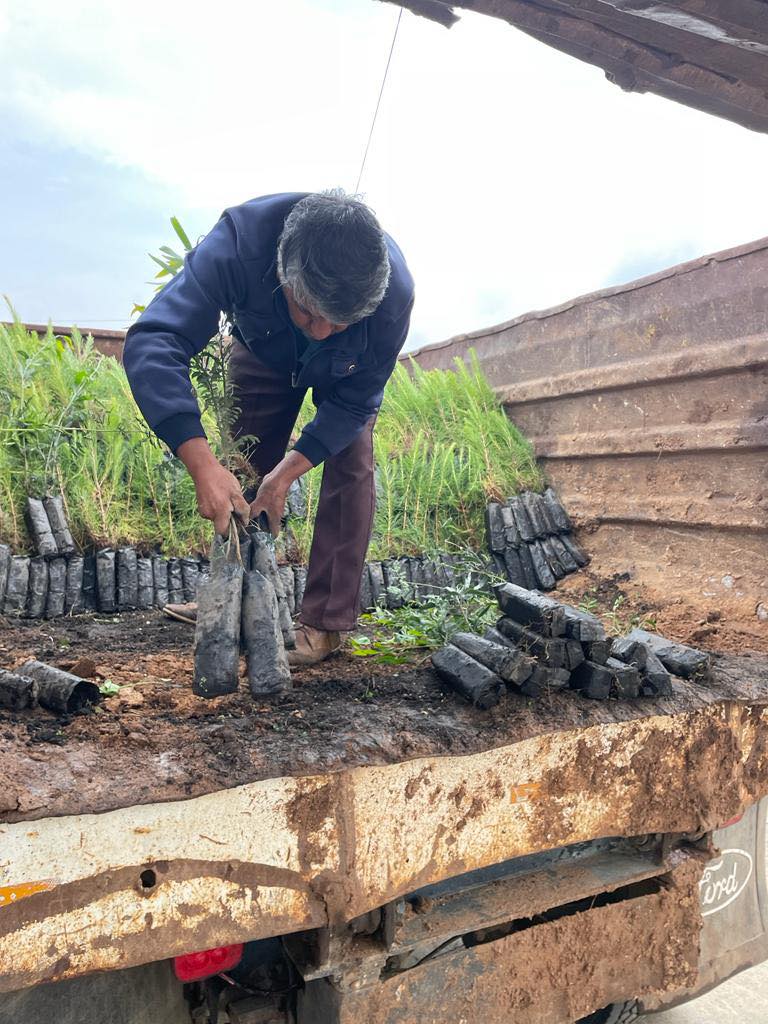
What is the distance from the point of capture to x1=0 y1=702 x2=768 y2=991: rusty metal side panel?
1194 millimetres

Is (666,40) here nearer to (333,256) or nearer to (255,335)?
(333,256)

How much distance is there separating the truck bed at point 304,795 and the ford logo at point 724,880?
0.68ft

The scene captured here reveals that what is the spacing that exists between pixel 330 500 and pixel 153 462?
1.98m

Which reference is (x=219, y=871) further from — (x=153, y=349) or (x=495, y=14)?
(x=495, y=14)

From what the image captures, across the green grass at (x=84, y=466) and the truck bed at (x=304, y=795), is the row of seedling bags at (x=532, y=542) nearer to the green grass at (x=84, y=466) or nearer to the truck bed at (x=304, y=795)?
the green grass at (x=84, y=466)

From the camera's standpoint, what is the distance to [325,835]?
1.45 meters

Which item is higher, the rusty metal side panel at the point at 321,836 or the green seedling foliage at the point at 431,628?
the green seedling foliage at the point at 431,628

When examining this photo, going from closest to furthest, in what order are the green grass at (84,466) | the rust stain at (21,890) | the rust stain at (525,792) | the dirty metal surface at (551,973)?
1. the rust stain at (21,890)
2. the dirty metal surface at (551,973)
3. the rust stain at (525,792)
4. the green grass at (84,466)

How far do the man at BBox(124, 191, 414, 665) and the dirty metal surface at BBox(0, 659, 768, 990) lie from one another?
0.88m

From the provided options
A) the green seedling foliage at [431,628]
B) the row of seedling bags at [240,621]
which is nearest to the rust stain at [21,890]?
the row of seedling bags at [240,621]

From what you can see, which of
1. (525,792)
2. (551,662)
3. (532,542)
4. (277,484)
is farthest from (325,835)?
(532,542)

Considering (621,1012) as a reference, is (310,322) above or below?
above

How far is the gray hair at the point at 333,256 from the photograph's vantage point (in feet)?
6.03

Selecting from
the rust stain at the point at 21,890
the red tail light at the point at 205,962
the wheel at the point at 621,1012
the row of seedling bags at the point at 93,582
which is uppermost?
the row of seedling bags at the point at 93,582
